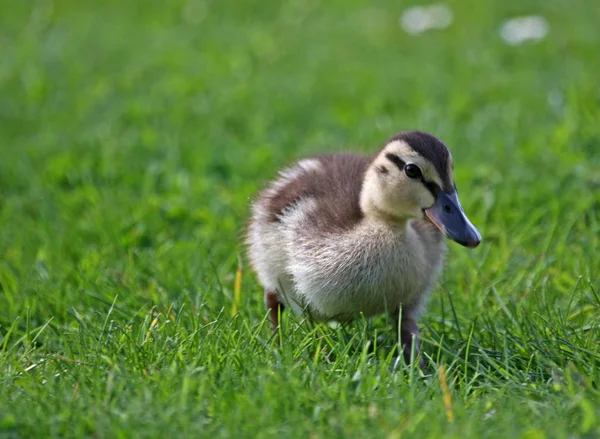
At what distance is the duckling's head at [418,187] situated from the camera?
3.73 m

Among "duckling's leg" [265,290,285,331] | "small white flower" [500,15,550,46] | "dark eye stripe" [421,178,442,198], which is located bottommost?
"duckling's leg" [265,290,285,331]

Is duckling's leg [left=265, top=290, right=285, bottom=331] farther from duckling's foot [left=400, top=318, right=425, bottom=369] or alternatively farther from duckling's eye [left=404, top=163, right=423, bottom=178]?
duckling's eye [left=404, top=163, right=423, bottom=178]

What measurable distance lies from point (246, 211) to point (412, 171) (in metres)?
2.03

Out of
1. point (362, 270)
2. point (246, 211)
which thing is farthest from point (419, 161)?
point (246, 211)

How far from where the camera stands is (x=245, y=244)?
4.61 meters

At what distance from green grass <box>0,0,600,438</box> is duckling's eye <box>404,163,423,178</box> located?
687 mm

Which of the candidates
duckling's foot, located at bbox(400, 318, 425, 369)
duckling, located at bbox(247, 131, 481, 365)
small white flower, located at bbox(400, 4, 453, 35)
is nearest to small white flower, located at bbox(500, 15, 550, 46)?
small white flower, located at bbox(400, 4, 453, 35)

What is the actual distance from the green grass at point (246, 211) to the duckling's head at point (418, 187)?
0.49 metres

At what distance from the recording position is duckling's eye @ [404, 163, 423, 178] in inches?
149

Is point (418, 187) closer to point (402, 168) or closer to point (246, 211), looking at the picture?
point (402, 168)

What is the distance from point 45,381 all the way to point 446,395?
1449 mm

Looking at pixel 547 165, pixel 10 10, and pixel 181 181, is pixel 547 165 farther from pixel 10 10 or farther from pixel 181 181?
pixel 10 10

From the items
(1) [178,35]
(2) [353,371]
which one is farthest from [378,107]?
(2) [353,371]

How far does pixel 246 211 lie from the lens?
18.6 ft
